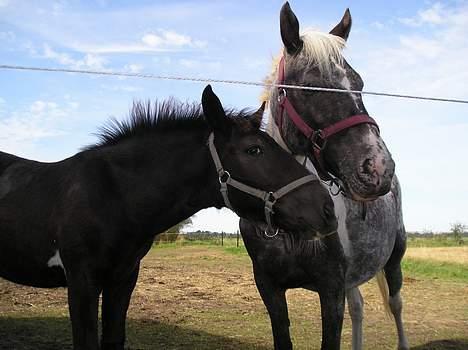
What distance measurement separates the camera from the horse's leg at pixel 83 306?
2.98 m

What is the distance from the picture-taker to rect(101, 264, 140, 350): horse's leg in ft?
10.9

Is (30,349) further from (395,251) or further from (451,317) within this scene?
(451,317)

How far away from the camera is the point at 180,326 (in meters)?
7.50

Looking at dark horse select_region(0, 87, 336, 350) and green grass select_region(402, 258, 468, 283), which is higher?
dark horse select_region(0, 87, 336, 350)

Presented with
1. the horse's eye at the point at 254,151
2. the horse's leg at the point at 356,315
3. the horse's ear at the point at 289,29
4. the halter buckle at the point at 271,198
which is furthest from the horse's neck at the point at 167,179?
the horse's leg at the point at 356,315

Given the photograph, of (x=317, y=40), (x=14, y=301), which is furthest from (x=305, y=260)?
(x=14, y=301)

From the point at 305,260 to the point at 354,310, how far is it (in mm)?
2513

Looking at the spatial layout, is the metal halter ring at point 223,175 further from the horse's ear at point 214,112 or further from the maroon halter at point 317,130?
the maroon halter at point 317,130

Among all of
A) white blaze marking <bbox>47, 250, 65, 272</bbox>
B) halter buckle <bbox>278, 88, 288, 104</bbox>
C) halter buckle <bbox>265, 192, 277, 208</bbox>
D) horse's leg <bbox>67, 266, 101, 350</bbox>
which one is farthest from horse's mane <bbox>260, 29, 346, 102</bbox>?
white blaze marking <bbox>47, 250, 65, 272</bbox>

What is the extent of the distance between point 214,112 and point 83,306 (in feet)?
4.48

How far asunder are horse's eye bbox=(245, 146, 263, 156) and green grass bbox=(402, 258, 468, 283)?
45.6ft

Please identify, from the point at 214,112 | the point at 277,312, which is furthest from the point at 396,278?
the point at 214,112

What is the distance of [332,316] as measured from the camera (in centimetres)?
336

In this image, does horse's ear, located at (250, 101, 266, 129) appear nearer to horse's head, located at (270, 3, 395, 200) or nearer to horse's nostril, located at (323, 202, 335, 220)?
horse's head, located at (270, 3, 395, 200)
